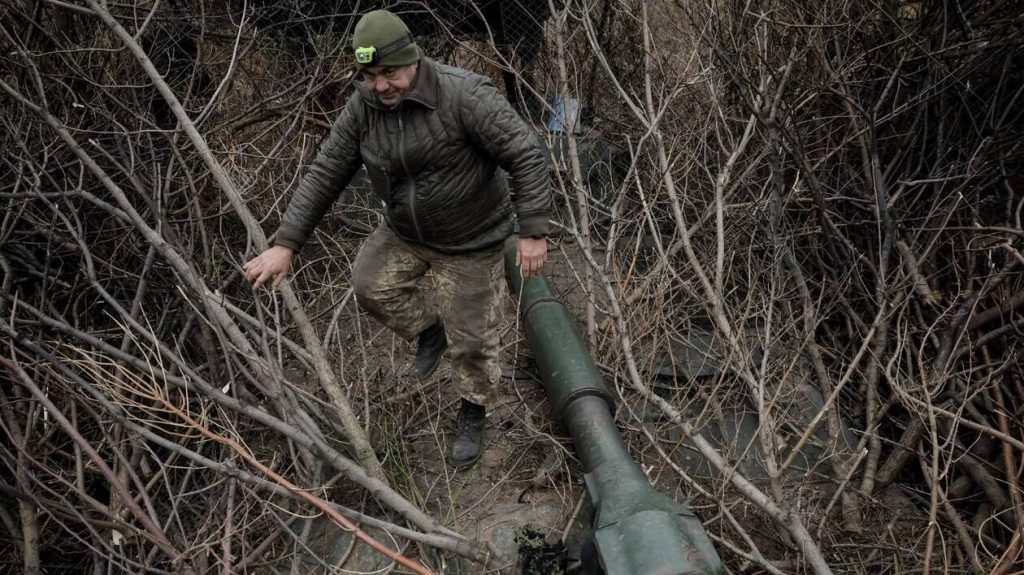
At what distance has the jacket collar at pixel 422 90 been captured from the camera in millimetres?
2752

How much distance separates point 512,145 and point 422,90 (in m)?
0.40

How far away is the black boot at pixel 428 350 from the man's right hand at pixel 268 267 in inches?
43.3

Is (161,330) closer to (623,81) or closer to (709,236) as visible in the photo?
(709,236)

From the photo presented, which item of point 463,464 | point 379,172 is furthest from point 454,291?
point 463,464

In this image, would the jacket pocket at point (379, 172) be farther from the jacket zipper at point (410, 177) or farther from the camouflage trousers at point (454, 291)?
the camouflage trousers at point (454, 291)

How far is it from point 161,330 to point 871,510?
3914mm

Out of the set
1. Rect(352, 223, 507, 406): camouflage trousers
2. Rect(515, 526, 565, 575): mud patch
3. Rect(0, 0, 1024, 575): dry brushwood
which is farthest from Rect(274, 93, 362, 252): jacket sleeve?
Rect(515, 526, 565, 575): mud patch

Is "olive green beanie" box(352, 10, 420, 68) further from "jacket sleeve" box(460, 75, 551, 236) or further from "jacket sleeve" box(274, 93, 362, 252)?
"jacket sleeve" box(274, 93, 362, 252)

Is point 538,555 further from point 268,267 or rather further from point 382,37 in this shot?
point 382,37

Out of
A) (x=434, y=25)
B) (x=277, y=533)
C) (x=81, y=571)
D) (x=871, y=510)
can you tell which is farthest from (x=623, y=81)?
(x=81, y=571)

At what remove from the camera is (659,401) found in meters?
3.26

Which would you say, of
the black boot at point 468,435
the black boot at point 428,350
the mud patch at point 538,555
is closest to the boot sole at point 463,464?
the black boot at point 468,435

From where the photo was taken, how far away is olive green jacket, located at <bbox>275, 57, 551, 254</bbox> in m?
2.82

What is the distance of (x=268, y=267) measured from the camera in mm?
2908
